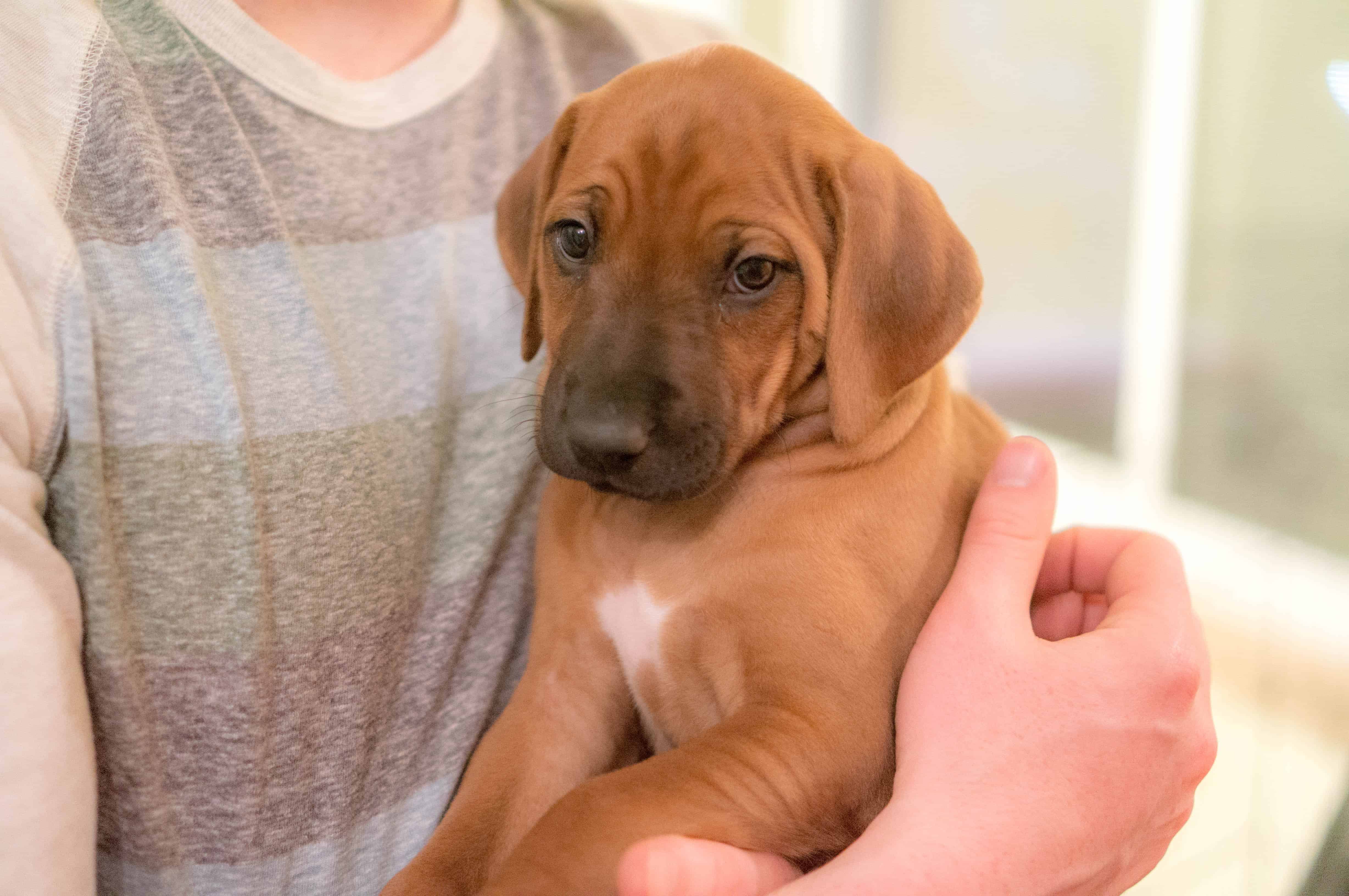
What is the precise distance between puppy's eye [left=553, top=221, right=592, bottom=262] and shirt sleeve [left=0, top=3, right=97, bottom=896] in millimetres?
764

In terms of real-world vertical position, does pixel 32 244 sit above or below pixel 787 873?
above

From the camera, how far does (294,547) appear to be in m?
1.56

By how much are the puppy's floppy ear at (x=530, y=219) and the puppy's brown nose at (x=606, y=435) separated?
41 centimetres

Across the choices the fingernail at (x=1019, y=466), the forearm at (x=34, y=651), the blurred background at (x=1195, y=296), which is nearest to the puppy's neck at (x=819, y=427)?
the fingernail at (x=1019, y=466)

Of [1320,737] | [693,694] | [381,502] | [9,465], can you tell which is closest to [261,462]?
[381,502]

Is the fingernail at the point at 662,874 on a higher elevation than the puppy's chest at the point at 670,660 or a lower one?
higher

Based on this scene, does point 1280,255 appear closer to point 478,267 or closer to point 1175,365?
point 1175,365

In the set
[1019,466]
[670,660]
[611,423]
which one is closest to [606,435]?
[611,423]

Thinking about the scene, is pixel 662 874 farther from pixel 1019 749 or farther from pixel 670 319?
pixel 670 319

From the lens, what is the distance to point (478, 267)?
200cm

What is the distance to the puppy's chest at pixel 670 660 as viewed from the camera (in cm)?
178

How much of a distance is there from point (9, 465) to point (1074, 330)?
16.9ft

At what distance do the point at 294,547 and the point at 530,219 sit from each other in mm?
779

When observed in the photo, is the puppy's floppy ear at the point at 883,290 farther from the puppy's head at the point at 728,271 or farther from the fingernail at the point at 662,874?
the fingernail at the point at 662,874
